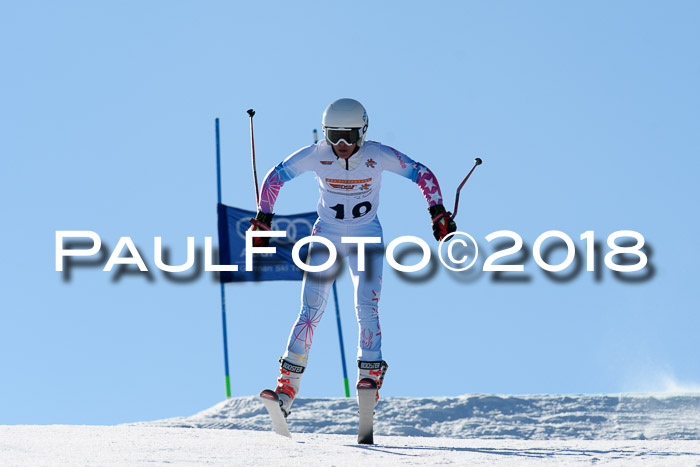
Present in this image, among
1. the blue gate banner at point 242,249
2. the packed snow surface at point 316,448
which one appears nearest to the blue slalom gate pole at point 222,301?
the blue gate banner at point 242,249

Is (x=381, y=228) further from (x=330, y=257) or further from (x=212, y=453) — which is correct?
(x=212, y=453)

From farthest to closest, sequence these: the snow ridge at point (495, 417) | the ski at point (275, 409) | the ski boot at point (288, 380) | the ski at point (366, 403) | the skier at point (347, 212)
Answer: the snow ridge at point (495, 417) < the ski boot at point (288, 380) < the skier at point (347, 212) < the ski at point (275, 409) < the ski at point (366, 403)

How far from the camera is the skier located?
7.96m

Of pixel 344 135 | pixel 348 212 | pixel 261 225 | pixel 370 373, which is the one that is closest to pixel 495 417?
pixel 370 373

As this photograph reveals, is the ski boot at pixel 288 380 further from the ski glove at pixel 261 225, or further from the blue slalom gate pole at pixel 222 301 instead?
the blue slalom gate pole at pixel 222 301

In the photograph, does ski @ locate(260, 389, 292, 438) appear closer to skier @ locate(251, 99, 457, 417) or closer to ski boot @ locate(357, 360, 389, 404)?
skier @ locate(251, 99, 457, 417)

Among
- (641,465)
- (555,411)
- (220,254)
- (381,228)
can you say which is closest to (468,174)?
(381,228)

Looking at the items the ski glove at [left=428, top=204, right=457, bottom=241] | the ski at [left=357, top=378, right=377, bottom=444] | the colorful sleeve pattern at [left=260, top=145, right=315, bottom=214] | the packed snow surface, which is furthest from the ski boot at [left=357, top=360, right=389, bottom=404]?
the colorful sleeve pattern at [left=260, top=145, right=315, bottom=214]

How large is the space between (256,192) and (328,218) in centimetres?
66

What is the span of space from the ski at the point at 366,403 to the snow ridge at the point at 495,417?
6154mm

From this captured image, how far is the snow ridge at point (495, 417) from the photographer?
14.1 m

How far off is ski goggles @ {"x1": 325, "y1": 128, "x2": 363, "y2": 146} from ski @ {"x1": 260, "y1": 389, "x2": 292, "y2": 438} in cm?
200

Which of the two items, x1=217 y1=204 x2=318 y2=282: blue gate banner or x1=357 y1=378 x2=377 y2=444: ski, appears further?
x1=217 y1=204 x2=318 y2=282: blue gate banner

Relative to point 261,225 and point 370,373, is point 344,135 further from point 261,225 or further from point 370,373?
point 370,373
